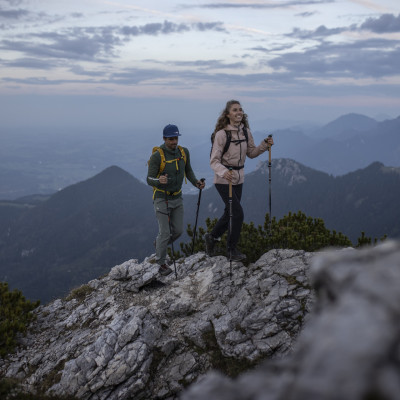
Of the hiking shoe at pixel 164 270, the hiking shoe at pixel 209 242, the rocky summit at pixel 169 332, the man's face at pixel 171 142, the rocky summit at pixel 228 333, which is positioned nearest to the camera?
the rocky summit at pixel 228 333

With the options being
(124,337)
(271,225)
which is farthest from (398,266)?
(271,225)

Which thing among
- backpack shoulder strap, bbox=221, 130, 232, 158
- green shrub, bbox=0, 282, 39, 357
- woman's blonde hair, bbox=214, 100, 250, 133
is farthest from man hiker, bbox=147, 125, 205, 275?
green shrub, bbox=0, 282, 39, 357

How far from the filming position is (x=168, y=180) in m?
10.0

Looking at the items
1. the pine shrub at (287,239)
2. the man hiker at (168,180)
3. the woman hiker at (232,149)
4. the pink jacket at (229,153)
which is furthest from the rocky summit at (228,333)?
the pink jacket at (229,153)

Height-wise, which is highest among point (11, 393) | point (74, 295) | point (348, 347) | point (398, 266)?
point (398, 266)

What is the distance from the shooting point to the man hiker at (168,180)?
9.70 meters

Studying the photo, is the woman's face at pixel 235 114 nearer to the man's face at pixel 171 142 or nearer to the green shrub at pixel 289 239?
the man's face at pixel 171 142

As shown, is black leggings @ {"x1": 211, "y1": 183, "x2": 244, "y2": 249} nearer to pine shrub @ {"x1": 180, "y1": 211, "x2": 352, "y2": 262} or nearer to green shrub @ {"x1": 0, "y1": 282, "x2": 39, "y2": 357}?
pine shrub @ {"x1": 180, "y1": 211, "x2": 352, "y2": 262}

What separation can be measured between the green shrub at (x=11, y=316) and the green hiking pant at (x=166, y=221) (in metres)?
4.69

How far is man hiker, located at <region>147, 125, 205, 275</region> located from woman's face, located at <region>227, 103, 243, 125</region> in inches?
63.4

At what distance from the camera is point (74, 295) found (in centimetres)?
1278

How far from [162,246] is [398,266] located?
908cm

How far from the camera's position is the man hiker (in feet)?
31.8

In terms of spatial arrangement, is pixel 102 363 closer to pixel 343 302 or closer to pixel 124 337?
pixel 124 337
